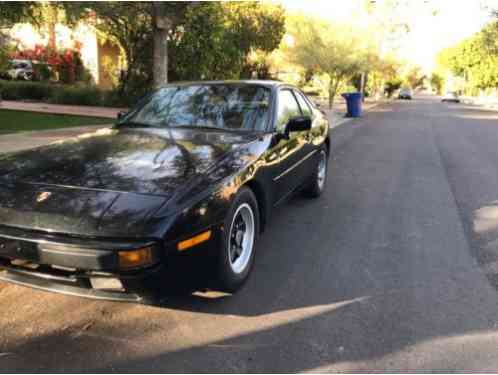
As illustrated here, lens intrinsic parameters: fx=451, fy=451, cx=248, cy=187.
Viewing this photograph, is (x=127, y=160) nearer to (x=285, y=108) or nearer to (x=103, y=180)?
(x=103, y=180)

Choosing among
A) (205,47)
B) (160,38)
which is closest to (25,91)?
(205,47)

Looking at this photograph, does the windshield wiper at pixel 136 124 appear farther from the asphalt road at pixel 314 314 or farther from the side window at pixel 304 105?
the side window at pixel 304 105

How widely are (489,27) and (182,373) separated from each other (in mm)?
33436

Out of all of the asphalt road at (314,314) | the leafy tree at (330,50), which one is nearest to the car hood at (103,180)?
the asphalt road at (314,314)

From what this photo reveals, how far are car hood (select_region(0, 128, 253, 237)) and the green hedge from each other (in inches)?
591

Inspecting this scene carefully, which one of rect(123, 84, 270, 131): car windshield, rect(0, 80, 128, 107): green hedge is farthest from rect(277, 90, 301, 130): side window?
rect(0, 80, 128, 107): green hedge

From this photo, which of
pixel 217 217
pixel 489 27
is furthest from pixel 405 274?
pixel 489 27

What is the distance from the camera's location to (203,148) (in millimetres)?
3322

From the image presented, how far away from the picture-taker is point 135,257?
235 cm

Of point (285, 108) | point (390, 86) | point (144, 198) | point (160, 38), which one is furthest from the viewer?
point (390, 86)

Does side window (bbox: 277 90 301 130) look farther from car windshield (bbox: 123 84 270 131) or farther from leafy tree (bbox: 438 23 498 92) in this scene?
leafy tree (bbox: 438 23 498 92)

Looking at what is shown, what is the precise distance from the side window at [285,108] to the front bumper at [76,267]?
2099 mm

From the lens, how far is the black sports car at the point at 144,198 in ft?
7.74

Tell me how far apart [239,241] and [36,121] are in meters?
10.7
